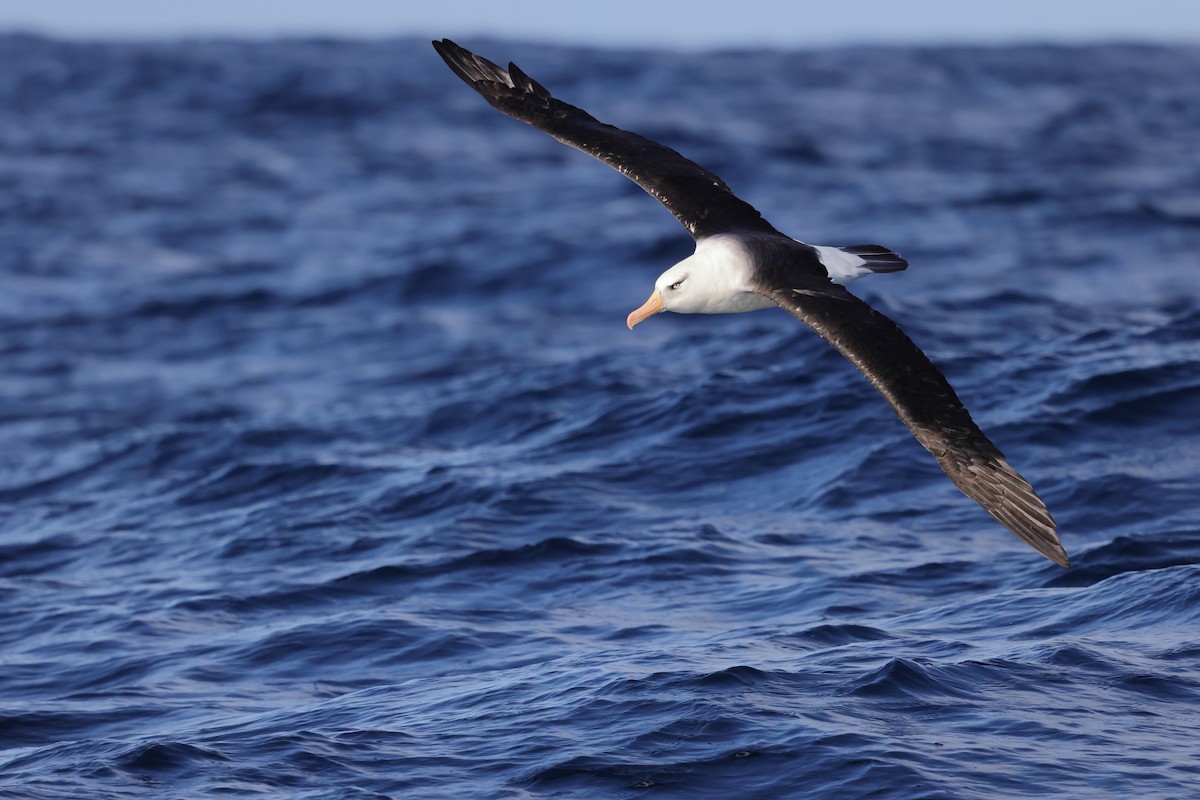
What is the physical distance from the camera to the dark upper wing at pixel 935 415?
9.05 meters

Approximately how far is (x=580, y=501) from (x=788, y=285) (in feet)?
13.3

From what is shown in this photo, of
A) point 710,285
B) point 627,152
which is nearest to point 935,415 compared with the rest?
point 710,285

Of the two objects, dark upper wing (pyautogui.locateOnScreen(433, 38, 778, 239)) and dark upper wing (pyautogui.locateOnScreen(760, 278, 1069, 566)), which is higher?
dark upper wing (pyautogui.locateOnScreen(433, 38, 778, 239))

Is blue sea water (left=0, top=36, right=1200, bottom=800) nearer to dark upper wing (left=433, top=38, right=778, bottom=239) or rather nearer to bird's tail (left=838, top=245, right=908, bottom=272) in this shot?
bird's tail (left=838, top=245, right=908, bottom=272)

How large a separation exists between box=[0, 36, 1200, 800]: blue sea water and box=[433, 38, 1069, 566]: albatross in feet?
3.85

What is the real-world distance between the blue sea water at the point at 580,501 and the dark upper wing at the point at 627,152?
2606mm

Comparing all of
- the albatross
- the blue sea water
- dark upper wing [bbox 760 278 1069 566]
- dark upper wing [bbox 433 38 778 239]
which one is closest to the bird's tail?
the albatross

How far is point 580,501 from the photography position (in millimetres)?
13836

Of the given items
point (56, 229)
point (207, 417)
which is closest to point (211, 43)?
point (56, 229)

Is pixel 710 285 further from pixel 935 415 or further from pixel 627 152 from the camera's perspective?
pixel 935 415

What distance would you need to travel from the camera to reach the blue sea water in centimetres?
897

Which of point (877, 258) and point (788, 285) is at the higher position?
point (877, 258)

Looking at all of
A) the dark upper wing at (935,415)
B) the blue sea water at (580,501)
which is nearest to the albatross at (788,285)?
the dark upper wing at (935,415)

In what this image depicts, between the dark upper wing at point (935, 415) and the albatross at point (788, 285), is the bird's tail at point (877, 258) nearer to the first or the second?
the albatross at point (788, 285)
